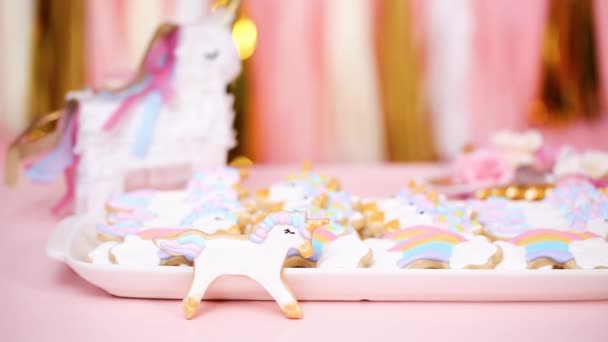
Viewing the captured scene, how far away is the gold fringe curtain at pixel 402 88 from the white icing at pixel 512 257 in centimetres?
78

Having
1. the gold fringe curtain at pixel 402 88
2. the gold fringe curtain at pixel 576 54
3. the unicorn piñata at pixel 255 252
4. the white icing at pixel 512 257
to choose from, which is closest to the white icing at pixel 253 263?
the unicorn piñata at pixel 255 252

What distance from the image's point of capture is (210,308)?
0.75m

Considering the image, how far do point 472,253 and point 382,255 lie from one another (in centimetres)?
9

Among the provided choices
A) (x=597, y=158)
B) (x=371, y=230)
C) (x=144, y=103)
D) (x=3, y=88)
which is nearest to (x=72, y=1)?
(x=3, y=88)

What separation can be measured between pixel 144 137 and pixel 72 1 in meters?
0.61

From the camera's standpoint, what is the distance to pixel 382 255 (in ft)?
2.55

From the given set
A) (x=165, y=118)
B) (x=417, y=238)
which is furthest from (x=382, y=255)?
(x=165, y=118)

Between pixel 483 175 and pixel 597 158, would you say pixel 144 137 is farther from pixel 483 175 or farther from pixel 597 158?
pixel 597 158

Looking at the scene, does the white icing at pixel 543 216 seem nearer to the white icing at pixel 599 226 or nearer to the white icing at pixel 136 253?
the white icing at pixel 599 226

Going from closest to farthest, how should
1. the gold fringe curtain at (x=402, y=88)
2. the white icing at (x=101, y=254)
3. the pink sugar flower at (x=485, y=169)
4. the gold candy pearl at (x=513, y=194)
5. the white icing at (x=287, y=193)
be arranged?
the white icing at (x=101, y=254) < the white icing at (x=287, y=193) < the gold candy pearl at (x=513, y=194) < the pink sugar flower at (x=485, y=169) < the gold fringe curtain at (x=402, y=88)

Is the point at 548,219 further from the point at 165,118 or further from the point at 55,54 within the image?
the point at 55,54

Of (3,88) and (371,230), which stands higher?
(3,88)

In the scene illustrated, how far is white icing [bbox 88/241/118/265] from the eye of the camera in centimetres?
79

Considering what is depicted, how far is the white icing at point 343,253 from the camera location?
745 millimetres
